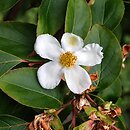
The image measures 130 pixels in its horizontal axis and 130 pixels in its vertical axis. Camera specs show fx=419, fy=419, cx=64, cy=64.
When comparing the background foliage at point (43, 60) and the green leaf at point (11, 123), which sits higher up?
the background foliage at point (43, 60)

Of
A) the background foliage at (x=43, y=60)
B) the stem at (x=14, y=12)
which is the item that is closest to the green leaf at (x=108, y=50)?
the background foliage at (x=43, y=60)

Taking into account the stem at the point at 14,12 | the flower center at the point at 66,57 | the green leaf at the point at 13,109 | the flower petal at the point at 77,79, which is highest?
the flower center at the point at 66,57

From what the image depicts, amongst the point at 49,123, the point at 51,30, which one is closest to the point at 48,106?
the point at 49,123

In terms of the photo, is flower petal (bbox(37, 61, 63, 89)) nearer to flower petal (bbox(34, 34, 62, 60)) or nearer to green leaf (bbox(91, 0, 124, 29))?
flower petal (bbox(34, 34, 62, 60))

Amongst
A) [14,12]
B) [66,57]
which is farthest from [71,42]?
[14,12]

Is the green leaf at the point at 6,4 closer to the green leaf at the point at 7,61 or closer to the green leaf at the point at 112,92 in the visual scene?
the green leaf at the point at 7,61

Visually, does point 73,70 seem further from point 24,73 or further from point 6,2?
point 6,2

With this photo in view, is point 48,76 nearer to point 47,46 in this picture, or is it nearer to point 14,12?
point 47,46
